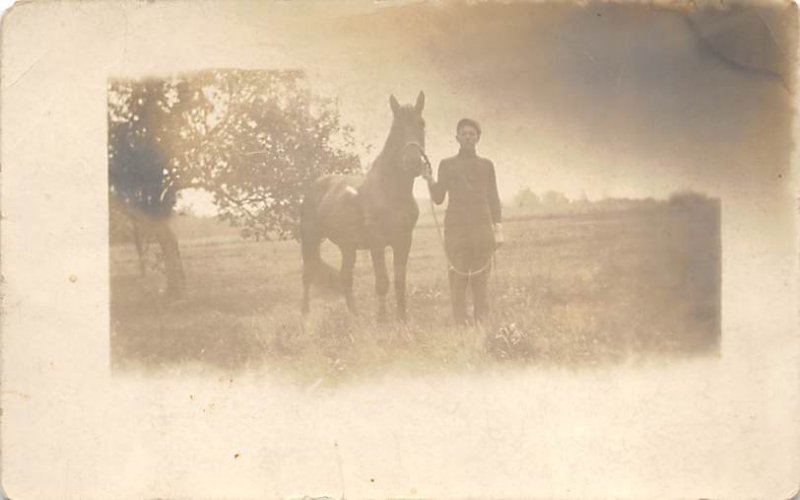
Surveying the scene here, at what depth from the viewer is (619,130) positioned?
3369 mm

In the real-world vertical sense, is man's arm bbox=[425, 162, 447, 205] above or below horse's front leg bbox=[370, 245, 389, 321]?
above

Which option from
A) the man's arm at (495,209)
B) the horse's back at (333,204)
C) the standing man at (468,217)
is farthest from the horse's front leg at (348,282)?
the man's arm at (495,209)

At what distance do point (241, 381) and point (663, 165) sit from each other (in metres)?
2.35

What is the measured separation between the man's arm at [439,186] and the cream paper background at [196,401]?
17.5 inches

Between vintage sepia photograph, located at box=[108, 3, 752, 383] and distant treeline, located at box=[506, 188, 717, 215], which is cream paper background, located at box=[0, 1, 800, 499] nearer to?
vintage sepia photograph, located at box=[108, 3, 752, 383]

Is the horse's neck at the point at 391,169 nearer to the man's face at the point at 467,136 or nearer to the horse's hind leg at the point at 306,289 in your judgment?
the man's face at the point at 467,136

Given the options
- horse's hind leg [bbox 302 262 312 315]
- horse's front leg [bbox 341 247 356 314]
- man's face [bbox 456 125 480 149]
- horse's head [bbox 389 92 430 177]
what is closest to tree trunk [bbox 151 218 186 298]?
horse's hind leg [bbox 302 262 312 315]

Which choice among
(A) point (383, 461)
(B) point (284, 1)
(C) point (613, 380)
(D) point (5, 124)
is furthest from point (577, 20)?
(D) point (5, 124)

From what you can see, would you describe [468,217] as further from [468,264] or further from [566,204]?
[566,204]

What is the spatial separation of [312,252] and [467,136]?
954 millimetres

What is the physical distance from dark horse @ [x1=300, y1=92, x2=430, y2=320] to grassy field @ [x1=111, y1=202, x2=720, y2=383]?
0.05 metres

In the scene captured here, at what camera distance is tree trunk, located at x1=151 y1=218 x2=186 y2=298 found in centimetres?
326

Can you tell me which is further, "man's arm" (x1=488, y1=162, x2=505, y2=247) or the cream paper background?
"man's arm" (x1=488, y1=162, x2=505, y2=247)

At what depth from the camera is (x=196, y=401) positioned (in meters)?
3.25
